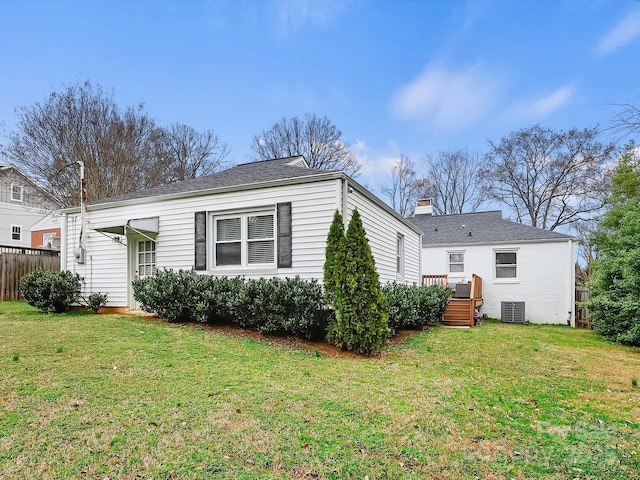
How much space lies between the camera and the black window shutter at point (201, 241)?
8672 millimetres

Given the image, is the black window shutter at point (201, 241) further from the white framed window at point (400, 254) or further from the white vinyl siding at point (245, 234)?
the white framed window at point (400, 254)

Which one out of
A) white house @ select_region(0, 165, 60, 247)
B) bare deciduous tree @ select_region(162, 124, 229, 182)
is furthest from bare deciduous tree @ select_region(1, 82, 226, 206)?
bare deciduous tree @ select_region(162, 124, 229, 182)

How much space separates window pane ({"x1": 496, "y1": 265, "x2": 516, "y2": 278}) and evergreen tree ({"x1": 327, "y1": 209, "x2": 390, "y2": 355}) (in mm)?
11048

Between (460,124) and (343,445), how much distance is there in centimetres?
1390

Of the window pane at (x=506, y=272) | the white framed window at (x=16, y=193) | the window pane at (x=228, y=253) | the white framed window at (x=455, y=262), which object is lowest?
the window pane at (x=506, y=272)

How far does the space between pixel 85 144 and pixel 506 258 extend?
19.3 meters

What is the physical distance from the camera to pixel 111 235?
10.1m

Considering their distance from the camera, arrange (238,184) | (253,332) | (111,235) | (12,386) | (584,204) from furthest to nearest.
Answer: (584,204) → (111,235) → (238,184) → (253,332) → (12,386)

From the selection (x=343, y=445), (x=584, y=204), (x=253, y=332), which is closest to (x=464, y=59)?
(x=253, y=332)

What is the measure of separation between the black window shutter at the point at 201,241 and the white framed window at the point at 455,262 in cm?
1130

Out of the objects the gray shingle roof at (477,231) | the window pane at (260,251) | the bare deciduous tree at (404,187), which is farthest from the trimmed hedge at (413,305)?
the bare deciduous tree at (404,187)

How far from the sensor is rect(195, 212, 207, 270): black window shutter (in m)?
8.67

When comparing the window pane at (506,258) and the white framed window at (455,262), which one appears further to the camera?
the white framed window at (455,262)

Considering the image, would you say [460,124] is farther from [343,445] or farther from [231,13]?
[343,445]
